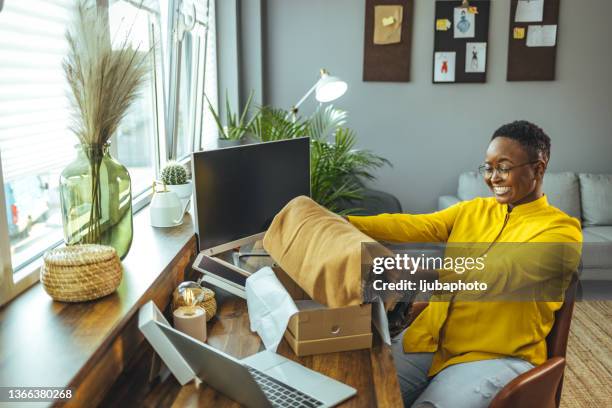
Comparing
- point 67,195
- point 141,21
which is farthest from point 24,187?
point 141,21

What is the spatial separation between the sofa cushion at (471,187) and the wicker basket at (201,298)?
2923mm

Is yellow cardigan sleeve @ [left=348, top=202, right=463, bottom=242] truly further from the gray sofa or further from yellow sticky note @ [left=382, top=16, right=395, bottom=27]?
yellow sticky note @ [left=382, top=16, right=395, bottom=27]

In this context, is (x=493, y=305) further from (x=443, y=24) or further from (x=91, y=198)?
(x=443, y=24)

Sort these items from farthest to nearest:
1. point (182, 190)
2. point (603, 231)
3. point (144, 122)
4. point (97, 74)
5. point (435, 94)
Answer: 1. point (435, 94)
2. point (603, 231)
3. point (144, 122)
4. point (182, 190)
5. point (97, 74)

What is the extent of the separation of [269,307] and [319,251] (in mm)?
189

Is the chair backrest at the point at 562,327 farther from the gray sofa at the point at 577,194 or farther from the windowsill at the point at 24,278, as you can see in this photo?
the gray sofa at the point at 577,194

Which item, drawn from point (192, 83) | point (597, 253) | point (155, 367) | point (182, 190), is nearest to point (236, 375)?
point (155, 367)

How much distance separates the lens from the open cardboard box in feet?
4.65

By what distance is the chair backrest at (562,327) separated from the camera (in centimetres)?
163

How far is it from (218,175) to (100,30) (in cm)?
53

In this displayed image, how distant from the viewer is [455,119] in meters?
4.39

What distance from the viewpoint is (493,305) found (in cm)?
171

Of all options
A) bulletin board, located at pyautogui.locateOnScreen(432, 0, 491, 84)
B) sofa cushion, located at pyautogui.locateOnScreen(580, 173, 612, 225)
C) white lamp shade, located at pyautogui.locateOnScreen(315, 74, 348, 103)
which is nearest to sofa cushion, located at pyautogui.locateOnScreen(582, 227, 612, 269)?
sofa cushion, located at pyautogui.locateOnScreen(580, 173, 612, 225)

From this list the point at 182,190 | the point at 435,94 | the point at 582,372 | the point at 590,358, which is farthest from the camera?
the point at 435,94
